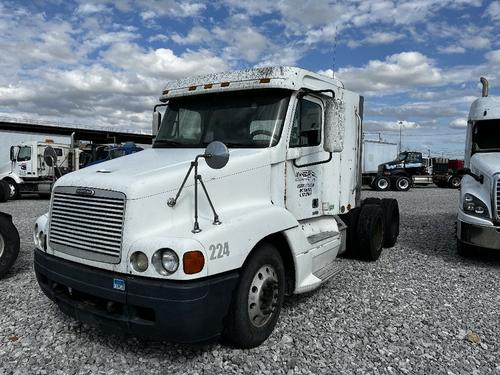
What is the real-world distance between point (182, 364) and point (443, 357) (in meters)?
2.31

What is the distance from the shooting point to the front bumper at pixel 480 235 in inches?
253

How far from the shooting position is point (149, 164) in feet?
13.1

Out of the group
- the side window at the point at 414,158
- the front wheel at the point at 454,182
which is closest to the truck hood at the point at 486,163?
the side window at the point at 414,158

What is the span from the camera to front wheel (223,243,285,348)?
3549 mm

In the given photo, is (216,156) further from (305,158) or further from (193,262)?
(305,158)

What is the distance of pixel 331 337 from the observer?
161 inches

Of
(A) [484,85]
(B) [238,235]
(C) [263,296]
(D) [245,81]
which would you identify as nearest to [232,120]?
(D) [245,81]

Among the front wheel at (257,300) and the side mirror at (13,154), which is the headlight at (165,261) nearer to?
the front wheel at (257,300)

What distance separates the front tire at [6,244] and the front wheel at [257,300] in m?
3.77

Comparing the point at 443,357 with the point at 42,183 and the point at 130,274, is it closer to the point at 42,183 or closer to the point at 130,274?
the point at 130,274

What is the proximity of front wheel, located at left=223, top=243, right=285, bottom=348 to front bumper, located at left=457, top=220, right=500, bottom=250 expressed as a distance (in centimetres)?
412

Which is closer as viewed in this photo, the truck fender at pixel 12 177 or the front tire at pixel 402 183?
the truck fender at pixel 12 177

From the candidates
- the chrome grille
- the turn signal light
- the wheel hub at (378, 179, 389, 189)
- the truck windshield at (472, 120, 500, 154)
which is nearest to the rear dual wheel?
the truck windshield at (472, 120, 500, 154)

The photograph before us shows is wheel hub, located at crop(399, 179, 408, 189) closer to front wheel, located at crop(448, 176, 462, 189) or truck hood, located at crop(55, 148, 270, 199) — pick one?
front wheel, located at crop(448, 176, 462, 189)
